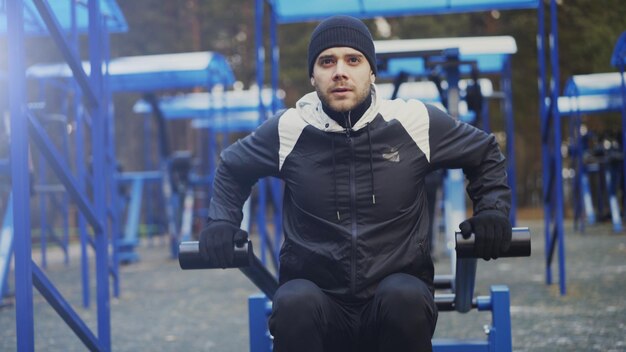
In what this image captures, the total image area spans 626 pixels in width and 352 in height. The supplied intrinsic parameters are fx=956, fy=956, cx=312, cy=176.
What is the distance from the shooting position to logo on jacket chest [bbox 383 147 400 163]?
9.12 feet

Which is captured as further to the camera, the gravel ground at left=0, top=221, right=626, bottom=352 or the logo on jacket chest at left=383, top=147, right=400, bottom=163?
the gravel ground at left=0, top=221, right=626, bottom=352

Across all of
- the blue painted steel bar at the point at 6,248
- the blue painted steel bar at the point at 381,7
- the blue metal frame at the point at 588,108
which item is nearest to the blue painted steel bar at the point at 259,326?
the blue painted steel bar at the point at 6,248

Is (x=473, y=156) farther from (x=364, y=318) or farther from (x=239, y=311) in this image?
(x=239, y=311)

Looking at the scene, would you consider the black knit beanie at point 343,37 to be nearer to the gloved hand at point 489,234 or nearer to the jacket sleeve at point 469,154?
the jacket sleeve at point 469,154

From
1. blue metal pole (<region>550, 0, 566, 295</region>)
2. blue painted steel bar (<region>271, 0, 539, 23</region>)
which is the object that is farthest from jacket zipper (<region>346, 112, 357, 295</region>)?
blue painted steel bar (<region>271, 0, 539, 23</region>)

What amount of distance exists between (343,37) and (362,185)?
436 mm

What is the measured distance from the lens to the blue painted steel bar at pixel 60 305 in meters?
3.10

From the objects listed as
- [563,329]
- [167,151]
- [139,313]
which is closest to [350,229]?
[563,329]

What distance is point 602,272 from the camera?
725 centimetres

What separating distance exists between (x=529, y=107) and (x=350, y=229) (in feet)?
63.3

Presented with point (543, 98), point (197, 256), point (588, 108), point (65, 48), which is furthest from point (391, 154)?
point (588, 108)

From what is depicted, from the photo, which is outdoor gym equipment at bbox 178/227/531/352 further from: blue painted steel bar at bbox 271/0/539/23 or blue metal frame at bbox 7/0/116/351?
blue painted steel bar at bbox 271/0/539/23

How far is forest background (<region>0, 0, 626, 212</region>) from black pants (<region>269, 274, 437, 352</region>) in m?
13.5

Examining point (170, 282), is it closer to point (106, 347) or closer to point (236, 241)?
point (106, 347)
